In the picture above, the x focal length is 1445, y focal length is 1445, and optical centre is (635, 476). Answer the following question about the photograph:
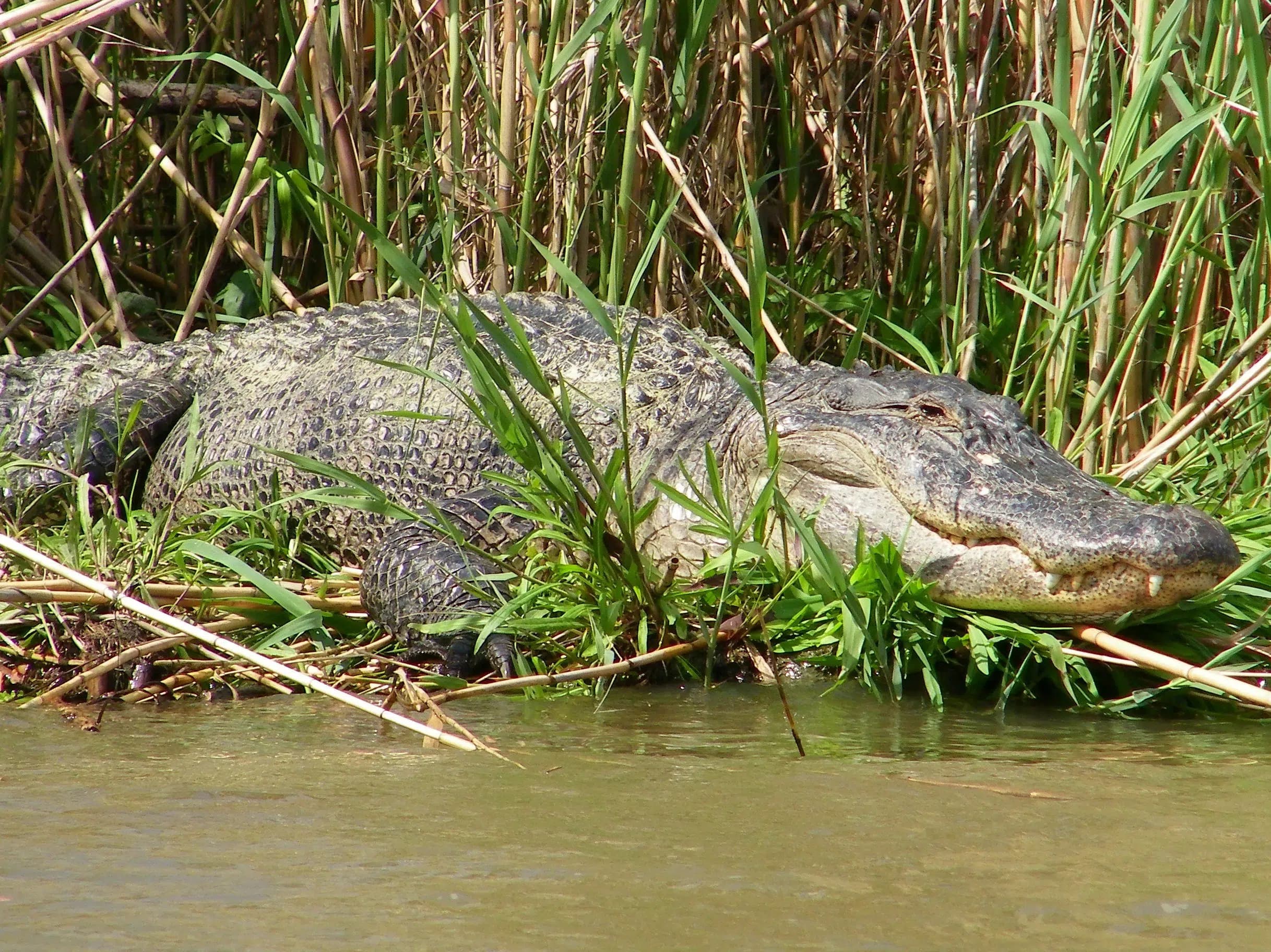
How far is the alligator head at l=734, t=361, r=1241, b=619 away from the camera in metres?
2.61

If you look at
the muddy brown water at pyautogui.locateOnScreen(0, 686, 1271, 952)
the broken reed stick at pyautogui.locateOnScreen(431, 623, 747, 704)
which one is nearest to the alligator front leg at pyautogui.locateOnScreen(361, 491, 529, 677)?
the broken reed stick at pyautogui.locateOnScreen(431, 623, 747, 704)

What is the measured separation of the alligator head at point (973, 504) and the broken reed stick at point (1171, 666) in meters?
0.05

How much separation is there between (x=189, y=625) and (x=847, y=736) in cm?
113

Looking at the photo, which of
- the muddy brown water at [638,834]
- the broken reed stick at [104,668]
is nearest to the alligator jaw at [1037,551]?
the muddy brown water at [638,834]

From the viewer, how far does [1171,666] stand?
2537 mm

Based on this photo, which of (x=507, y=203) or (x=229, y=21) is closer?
(x=507, y=203)

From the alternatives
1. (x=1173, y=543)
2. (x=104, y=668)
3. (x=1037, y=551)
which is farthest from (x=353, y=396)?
(x=1173, y=543)

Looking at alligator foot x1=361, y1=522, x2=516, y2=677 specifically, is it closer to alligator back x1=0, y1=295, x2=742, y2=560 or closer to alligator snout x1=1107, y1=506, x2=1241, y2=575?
alligator back x1=0, y1=295, x2=742, y2=560

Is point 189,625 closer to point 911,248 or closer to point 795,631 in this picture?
point 795,631

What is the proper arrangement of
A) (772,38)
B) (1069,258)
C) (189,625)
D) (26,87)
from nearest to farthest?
(189,625)
(1069,258)
(772,38)
(26,87)

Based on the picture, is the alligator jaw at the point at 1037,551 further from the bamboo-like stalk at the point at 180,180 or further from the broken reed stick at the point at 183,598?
the bamboo-like stalk at the point at 180,180

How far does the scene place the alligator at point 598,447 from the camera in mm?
2738

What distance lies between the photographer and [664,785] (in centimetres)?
206

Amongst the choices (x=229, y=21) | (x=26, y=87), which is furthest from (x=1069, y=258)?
(x=26, y=87)
